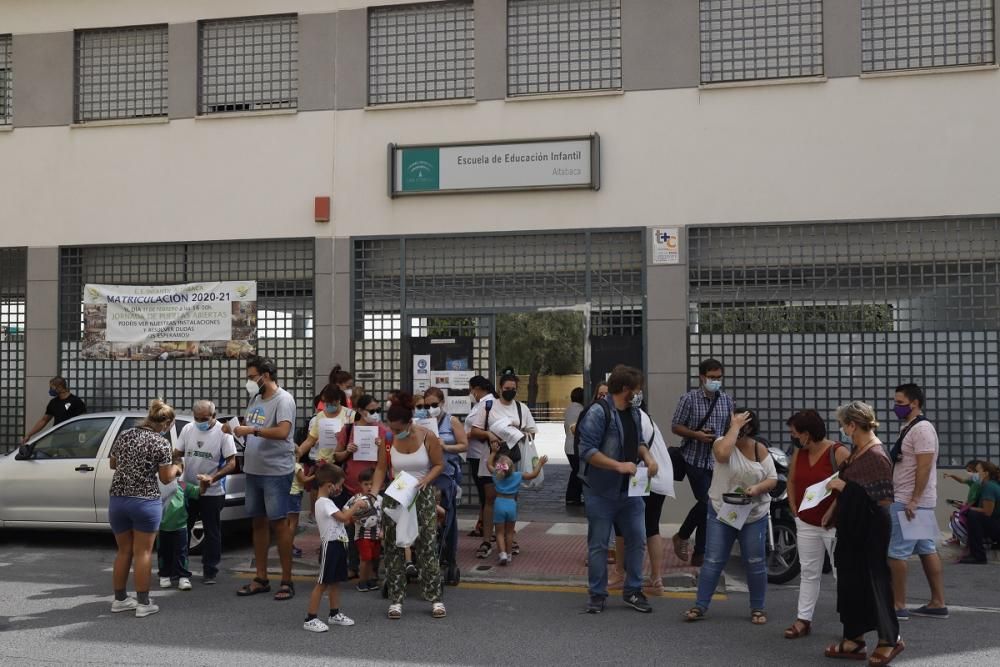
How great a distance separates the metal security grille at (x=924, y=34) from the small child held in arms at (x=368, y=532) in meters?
A: 7.92

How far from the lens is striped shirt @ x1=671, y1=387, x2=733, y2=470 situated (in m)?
9.27

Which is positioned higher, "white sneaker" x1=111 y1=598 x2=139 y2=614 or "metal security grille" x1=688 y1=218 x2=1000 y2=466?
"metal security grille" x1=688 y1=218 x2=1000 y2=466

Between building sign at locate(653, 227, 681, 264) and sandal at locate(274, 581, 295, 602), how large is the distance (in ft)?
19.9

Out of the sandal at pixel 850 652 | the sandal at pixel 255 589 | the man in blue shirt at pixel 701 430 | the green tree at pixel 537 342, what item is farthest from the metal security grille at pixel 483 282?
the green tree at pixel 537 342

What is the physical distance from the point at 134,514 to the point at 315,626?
5.61 feet

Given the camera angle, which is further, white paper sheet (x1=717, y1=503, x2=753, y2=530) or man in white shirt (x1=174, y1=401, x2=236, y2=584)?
man in white shirt (x1=174, y1=401, x2=236, y2=584)

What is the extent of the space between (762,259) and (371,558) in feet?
20.3

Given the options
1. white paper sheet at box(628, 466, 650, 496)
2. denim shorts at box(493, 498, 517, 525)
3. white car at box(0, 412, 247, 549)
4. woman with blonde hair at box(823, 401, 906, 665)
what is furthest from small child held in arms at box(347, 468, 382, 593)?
woman with blonde hair at box(823, 401, 906, 665)

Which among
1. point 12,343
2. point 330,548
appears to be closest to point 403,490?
point 330,548

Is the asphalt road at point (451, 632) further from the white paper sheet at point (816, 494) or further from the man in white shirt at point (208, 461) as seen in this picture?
the white paper sheet at point (816, 494)

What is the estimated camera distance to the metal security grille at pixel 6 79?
1421cm

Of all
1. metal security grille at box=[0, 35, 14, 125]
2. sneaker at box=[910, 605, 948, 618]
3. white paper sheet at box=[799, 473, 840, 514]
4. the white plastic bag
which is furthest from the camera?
metal security grille at box=[0, 35, 14, 125]

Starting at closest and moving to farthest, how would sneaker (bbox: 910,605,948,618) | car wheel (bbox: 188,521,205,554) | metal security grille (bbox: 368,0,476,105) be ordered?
sneaker (bbox: 910,605,948,618) < car wheel (bbox: 188,521,205,554) < metal security grille (bbox: 368,0,476,105)

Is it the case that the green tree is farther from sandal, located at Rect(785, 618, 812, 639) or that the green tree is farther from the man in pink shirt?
sandal, located at Rect(785, 618, 812, 639)
